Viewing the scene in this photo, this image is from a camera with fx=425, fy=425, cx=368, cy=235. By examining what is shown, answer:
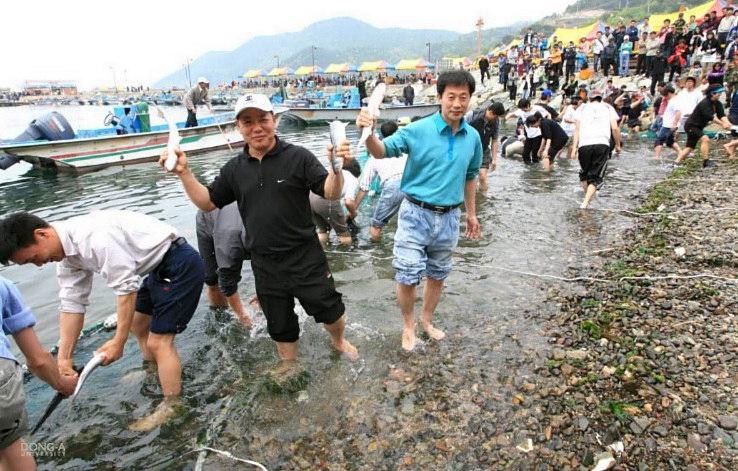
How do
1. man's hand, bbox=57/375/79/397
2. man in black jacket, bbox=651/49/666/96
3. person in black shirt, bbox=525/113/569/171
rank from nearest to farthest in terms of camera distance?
man's hand, bbox=57/375/79/397 → person in black shirt, bbox=525/113/569/171 → man in black jacket, bbox=651/49/666/96

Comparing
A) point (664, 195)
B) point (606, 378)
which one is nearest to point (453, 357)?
point (606, 378)

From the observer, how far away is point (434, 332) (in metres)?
4.10

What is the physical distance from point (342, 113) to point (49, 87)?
13028cm

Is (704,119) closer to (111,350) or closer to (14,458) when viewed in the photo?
(111,350)

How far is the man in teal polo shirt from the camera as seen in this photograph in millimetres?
3273

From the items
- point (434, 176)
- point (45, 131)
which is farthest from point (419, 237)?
point (45, 131)

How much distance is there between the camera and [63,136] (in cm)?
1445

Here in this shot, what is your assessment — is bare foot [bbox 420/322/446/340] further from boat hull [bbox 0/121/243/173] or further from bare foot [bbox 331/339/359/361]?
boat hull [bbox 0/121/243/173]

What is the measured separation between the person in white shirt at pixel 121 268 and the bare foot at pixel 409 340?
6.08 feet

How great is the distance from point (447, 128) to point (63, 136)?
15820 millimetres

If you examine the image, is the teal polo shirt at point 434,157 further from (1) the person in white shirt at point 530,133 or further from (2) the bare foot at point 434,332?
(1) the person in white shirt at point 530,133

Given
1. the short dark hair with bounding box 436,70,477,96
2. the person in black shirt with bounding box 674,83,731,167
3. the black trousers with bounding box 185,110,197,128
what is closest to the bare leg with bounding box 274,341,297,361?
the short dark hair with bounding box 436,70,477,96

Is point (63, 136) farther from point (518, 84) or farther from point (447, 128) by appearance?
point (518, 84)

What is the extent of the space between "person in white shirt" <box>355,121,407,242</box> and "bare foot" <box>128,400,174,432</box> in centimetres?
392
